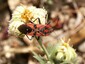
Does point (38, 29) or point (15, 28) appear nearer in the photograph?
point (15, 28)

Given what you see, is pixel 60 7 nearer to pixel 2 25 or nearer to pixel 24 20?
pixel 2 25

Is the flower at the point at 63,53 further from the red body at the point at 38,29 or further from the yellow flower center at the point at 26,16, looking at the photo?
the yellow flower center at the point at 26,16

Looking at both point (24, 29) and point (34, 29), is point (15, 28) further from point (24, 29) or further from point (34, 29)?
point (34, 29)

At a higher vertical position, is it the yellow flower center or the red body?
the yellow flower center

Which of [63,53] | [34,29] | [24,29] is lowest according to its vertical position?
[63,53]

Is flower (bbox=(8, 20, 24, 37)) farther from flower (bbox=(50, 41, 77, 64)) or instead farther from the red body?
flower (bbox=(50, 41, 77, 64))

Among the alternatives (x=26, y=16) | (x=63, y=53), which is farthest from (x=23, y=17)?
(x=63, y=53)

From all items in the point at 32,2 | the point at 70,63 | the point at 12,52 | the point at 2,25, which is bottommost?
the point at 70,63

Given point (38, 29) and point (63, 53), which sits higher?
point (38, 29)

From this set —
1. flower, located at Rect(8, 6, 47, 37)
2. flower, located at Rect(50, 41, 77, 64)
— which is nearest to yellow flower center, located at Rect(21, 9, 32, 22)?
flower, located at Rect(8, 6, 47, 37)

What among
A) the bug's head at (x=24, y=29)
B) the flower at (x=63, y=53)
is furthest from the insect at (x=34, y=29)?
the flower at (x=63, y=53)

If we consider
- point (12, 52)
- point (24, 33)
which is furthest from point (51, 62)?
point (12, 52)
